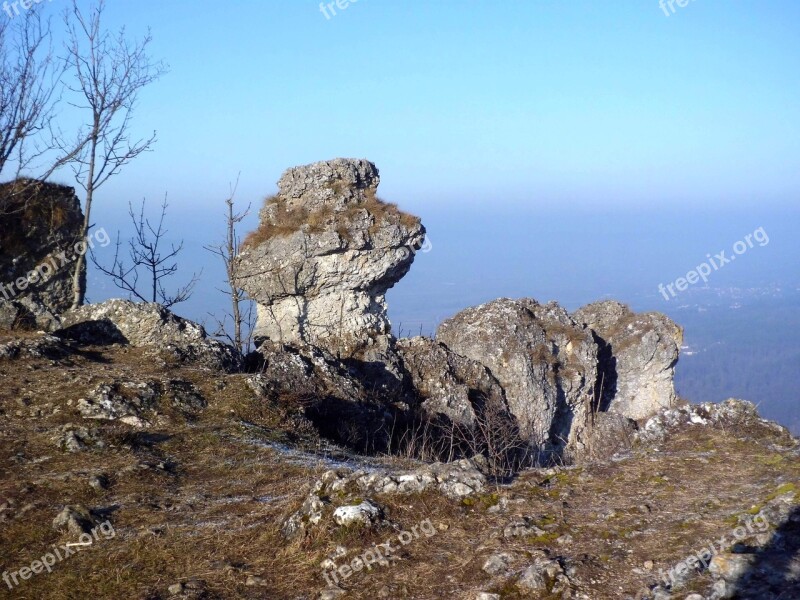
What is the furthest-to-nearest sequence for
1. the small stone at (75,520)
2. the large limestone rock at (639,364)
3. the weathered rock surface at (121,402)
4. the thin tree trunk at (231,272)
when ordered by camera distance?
the thin tree trunk at (231,272)
the large limestone rock at (639,364)
the weathered rock surface at (121,402)
the small stone at (75,520)

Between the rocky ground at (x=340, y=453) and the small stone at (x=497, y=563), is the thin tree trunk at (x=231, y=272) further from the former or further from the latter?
the small stone at (x=497, y=563)

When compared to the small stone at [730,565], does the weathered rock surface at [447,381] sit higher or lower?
higher

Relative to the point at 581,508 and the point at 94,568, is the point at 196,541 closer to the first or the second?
the point at 94,568

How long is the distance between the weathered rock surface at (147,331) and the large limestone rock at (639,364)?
9.06 m

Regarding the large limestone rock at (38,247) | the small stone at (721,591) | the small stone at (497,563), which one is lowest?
the small stone at (497,563)

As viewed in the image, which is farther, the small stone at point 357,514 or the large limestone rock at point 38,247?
the large limestone rock at point 38,247

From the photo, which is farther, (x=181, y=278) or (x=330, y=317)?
(x=181, y=278)

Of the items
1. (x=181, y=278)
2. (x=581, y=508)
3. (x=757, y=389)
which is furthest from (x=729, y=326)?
(x=581, y=508)

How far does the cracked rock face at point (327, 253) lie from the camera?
1545cm

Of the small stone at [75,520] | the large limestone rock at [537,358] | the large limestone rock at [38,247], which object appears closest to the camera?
the small stone at [75,520]

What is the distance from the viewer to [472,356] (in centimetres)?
1541

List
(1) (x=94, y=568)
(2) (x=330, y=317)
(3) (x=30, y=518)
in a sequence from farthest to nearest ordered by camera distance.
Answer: (2) (x=330, y=317) < (3) (x=30, y=518) < (1) (x=94, y=568)

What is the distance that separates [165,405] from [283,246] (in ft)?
22.6

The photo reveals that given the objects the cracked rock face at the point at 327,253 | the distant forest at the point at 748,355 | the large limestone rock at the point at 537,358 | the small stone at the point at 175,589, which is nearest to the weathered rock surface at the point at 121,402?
the small stone at the point at 175,589
